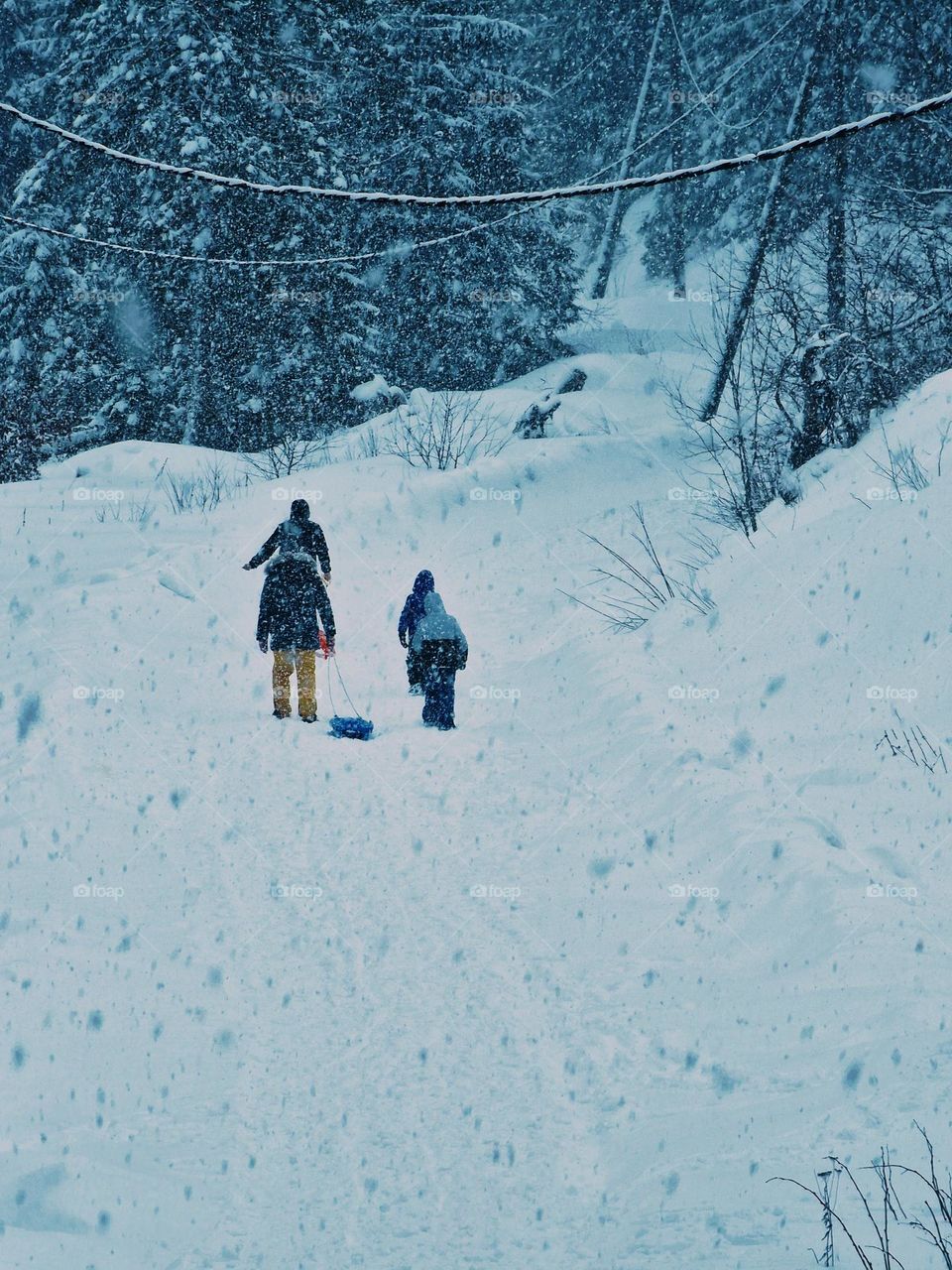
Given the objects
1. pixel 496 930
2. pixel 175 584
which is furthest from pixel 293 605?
pixel 496 930

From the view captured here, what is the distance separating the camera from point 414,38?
23.6 metres

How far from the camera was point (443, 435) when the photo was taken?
19578 millimetres

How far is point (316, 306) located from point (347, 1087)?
69.5 ft

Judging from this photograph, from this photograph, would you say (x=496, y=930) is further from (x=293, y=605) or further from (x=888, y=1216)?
(x=293, y=605)

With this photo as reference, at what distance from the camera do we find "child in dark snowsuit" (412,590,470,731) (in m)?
9.64

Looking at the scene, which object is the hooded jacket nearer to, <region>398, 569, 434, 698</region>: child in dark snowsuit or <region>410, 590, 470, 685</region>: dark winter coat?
<region>410, 590, 470, 685</region>: dark winter coat

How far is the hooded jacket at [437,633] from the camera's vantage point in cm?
980

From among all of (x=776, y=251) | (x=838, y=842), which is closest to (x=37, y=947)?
(x=838, y=842)

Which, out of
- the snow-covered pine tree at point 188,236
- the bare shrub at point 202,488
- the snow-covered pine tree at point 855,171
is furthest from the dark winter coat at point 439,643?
the snow-covered pine tree at point 188,236

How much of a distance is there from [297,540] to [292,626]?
0.85 metres

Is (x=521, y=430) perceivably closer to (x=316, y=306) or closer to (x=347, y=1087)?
(x=316, y=306)

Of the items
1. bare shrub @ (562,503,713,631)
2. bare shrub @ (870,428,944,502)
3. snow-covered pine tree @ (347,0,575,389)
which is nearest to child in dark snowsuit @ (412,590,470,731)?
bare shrub @ (562,503,713,631)

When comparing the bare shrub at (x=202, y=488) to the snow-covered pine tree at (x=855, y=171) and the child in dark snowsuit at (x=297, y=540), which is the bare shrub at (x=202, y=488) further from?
the snow-covered pine tree at (x=855, y=171)

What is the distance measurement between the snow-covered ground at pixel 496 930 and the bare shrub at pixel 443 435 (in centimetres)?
874
